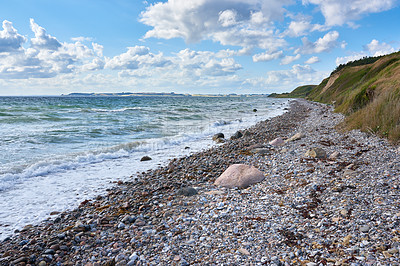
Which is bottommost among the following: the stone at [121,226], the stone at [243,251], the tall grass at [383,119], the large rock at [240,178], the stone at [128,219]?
the stone at [121,226]

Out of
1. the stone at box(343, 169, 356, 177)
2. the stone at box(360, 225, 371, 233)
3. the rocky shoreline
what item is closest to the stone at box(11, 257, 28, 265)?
the rocky shoreline

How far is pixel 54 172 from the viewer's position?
979 cm

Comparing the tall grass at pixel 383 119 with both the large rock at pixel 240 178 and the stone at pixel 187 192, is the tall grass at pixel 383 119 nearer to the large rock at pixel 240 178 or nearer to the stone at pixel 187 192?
the large rock at pixel 240 178

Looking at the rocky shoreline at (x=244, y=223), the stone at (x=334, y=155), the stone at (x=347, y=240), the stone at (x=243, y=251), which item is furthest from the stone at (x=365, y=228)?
the stone at (x=334, y=155)

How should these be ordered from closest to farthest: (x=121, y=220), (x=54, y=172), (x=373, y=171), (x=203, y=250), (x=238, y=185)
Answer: (x=203, y=250), (x=121, y=220), (x=373, y=171), (x=238, y=185), (x=54, y=172)

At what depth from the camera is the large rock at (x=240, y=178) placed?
6910 mm

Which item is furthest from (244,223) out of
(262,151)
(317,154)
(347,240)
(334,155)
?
(262,151)

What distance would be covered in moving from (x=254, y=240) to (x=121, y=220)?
318 cm

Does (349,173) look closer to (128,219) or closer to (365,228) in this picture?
(365,228)

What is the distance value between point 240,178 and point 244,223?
7.73ft

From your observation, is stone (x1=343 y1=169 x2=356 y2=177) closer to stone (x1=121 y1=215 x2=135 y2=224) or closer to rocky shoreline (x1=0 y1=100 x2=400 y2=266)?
rocky shoreline (x1=0 y1=100 x2=400 y2=266)

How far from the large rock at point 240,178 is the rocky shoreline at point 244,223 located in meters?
0.26

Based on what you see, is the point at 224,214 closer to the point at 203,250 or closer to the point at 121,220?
the point at 203,250

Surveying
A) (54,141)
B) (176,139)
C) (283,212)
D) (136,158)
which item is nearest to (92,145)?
(54,141)
